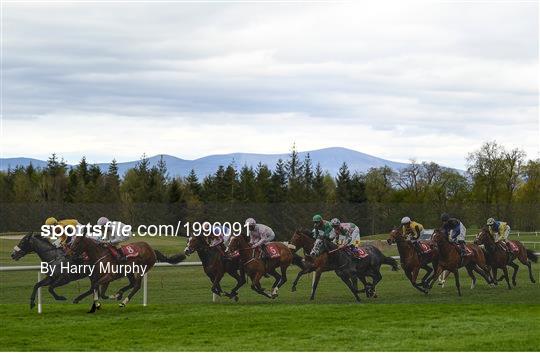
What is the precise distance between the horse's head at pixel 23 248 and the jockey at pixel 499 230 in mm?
10277

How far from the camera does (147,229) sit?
19.6 metres

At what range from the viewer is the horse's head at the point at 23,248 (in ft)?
61.3

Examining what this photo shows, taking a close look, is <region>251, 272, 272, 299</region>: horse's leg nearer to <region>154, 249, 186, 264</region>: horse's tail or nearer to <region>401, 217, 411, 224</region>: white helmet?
<region>154, 249, 186, 264</region>: horse's tail

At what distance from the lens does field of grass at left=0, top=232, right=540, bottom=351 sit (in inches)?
543

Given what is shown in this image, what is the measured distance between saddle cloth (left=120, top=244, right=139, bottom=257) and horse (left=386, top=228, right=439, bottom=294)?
17.8 feet

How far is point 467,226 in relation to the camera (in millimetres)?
21359

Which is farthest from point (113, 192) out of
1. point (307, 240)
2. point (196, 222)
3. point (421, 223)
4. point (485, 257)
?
point (485, 257)

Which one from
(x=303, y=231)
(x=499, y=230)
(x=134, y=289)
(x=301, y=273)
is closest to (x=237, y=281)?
(x=301, y=273)

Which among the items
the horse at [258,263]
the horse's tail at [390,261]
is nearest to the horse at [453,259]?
the horse's tail at [390,261]

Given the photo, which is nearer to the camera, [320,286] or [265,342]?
[265,342]

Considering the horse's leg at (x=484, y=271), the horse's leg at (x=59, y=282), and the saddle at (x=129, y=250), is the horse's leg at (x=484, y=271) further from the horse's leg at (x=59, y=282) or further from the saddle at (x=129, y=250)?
the horse's leg at (x=59, y=282)

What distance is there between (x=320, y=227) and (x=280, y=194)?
4.51 meters

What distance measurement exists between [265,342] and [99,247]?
596 centimetres

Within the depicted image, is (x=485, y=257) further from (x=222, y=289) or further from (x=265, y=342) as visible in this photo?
(x=265, y=342)
